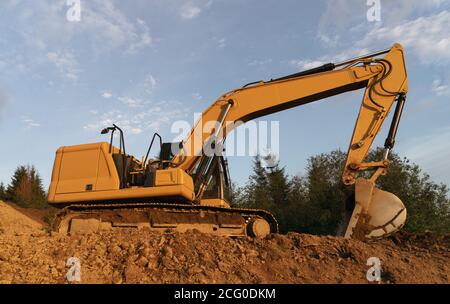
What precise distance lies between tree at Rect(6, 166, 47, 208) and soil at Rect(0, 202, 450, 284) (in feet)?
90.0

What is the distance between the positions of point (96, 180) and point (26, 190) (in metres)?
27.2

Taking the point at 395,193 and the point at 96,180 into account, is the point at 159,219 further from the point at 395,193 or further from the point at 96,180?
the point at 395,193

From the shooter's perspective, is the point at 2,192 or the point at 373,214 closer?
the point at 373,214

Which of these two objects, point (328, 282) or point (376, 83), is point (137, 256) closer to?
point (328, 282)

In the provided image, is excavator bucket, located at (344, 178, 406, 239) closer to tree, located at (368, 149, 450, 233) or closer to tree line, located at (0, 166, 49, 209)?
tree, located at (368, 149, 450, 233)

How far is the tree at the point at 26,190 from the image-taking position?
32.3 m

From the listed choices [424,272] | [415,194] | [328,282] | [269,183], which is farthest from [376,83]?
[269,183]

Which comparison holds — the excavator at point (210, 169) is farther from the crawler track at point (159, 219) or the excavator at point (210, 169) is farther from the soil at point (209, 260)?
the soil at point (209, 260)

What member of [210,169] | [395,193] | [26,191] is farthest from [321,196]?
[26,191]

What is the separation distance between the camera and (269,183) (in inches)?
1273

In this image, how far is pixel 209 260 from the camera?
6.62 m

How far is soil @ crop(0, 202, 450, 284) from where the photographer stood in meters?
6.17

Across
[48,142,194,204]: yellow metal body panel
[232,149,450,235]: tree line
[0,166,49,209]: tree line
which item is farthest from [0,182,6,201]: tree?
[48,142,194,204]: yellow metal body panel

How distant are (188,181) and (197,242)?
221 cm
